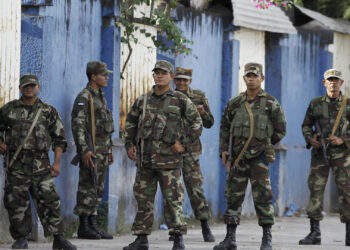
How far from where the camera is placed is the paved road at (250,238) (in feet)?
30.8

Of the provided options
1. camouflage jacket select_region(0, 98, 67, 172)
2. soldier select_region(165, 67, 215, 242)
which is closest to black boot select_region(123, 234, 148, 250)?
camouflage jacket select_region(0, 98, 67, 172)

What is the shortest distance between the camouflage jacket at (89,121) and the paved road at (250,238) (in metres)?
1.06

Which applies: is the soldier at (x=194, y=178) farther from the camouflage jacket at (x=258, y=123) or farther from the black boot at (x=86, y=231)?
the camouflage jacket at (x=258, y=123)

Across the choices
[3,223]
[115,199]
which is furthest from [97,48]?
[3,223]

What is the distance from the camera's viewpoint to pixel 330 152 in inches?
400

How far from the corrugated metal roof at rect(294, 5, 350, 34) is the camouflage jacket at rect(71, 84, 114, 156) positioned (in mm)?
6973

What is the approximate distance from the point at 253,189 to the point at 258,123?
67cm

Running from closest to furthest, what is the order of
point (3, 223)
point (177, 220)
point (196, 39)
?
point (177, 220) → point (3, 223) → point (196, 39)

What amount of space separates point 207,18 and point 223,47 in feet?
2.11

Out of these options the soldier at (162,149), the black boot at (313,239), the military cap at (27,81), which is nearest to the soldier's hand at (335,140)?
the black boot at (313,239)

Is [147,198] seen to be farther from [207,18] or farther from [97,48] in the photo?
[207,18]

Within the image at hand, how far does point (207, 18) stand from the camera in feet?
43.4

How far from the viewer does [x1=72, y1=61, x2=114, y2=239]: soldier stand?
32.0 ft

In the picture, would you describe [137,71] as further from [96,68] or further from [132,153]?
[132,153]
